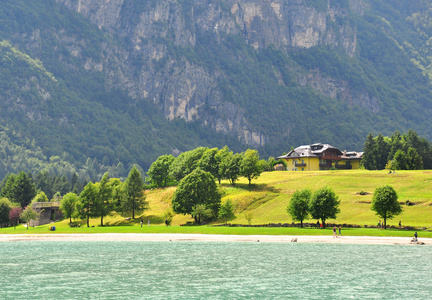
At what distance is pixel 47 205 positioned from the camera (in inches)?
5123

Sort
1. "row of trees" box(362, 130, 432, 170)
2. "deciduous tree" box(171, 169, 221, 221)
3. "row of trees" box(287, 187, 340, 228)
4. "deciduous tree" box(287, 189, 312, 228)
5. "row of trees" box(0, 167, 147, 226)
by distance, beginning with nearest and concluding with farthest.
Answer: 1. "row of trees" box(287, 187, 340, 228)
2. "deciduous tree" box(287, 189, 312, 228)
3. "deciduous tree" box(171, 169, 221, 221)
4. "row of trees" box(0, 167, 147, 226)
5. "row of trees" box(362, 130, 432, 170)

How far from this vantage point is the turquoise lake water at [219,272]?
45.2 metres

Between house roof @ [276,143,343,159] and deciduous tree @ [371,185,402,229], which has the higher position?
house roof @ [276,143,343,159]

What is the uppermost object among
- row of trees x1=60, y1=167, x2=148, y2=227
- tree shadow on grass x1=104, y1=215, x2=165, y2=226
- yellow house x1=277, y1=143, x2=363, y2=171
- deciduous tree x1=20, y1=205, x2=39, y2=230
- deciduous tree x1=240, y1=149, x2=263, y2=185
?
yellow house x1=277, y1=143, x2=363, y2=171

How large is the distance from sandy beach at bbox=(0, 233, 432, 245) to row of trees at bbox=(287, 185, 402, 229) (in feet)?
37.0

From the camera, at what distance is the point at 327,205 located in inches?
3703

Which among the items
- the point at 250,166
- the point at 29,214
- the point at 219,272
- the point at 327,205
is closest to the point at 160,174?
the point at 250,166

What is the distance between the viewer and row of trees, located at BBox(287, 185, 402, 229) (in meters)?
90.8

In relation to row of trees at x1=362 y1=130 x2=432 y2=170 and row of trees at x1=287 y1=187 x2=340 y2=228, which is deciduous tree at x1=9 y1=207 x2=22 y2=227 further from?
row of trees at x1=362 y1=130 x2=432 y2=170

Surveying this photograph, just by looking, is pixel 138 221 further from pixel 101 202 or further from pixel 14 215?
pixel 14 215

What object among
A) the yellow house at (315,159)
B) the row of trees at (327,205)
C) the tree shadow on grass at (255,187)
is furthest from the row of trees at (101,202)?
the yellow house at (315,159)

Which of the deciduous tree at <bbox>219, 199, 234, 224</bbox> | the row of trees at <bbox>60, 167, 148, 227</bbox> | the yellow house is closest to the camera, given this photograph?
the deciduous tree at <bbox>219, 199, 234, 224</bbox>

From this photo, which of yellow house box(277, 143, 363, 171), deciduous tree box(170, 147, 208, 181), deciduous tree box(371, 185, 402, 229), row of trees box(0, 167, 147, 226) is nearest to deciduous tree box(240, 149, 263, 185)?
deciduous tree box(170, 147, 208, 181)

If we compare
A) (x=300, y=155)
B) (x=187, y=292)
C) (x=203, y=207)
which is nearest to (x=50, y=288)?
(x=187, y=292)
